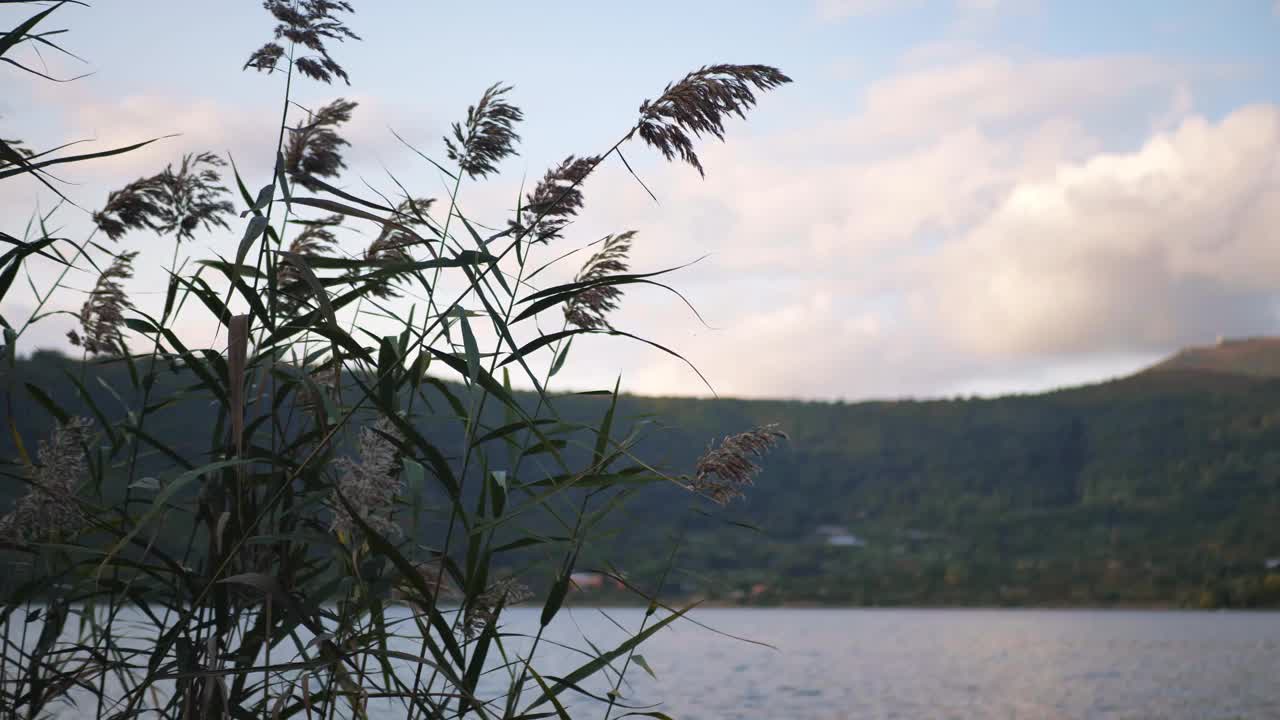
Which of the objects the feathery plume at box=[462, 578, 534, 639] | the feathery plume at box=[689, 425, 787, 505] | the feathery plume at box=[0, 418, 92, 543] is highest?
the feathery plume at box=[689, 425, 787, 505]

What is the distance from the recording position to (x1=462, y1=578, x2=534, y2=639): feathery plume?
2.73 m

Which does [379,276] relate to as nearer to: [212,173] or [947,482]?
[212,173]

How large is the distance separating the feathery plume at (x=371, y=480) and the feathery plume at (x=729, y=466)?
0.72 meters

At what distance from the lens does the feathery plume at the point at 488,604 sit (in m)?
2.73

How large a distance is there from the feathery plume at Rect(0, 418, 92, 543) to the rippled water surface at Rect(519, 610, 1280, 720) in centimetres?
471

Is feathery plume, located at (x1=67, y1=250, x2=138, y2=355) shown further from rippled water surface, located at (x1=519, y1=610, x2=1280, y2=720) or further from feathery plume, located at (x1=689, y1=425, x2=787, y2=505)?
rippled water surface, located at (x1=519, y1=610, x2=1280, y2=720)

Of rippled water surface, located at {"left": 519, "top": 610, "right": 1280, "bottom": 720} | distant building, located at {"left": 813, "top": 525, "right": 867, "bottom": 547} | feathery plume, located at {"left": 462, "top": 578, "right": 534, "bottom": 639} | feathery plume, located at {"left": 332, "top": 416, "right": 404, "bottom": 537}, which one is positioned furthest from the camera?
distant building, located at {"left": 813, "top": 525, "right": 867, "bottom": 547}

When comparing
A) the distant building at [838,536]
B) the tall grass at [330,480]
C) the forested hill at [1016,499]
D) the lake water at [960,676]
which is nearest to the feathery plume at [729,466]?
the tall grass at [330,480]

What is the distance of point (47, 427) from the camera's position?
3.52m

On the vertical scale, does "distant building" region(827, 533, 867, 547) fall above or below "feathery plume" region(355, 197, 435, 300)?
below

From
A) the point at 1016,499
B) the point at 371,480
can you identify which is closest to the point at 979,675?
the point at 371,480

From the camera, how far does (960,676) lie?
129ft

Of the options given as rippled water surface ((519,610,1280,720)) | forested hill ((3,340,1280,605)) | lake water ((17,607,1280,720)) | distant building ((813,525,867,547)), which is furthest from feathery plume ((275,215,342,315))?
distant building ((813,525,867,547))

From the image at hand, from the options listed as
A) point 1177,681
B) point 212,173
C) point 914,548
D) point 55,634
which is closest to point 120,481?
point 55,634
